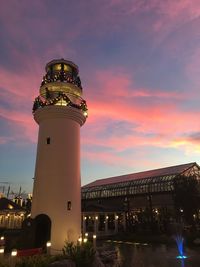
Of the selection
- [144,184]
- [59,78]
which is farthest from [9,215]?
[59,78]

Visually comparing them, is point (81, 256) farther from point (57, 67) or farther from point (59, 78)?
point (57, 67)

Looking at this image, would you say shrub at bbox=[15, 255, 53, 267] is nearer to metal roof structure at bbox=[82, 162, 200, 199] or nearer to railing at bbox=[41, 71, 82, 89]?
railing at bbox=[41, 71, 82, 89]

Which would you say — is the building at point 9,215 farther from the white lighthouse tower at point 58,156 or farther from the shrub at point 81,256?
the shrub at point 81,256

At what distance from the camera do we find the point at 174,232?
36781mm

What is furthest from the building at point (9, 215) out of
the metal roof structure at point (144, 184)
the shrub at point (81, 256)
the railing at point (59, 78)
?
the shrub at point (81, 256)

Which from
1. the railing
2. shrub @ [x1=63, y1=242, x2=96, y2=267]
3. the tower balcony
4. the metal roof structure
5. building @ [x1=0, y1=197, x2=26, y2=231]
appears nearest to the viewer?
shrub @ [x1=63, y1=242, x2=96, y2=267]

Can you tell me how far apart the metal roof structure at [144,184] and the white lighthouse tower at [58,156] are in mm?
29147

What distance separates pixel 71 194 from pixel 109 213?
28.5 m

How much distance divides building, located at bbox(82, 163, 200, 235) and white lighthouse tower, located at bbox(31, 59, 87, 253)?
21747 millimetres

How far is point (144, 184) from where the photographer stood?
160ft

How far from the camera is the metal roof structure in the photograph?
150 feet

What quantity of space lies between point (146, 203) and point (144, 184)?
3894mm

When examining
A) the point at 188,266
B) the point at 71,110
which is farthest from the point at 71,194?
the point at 188,266

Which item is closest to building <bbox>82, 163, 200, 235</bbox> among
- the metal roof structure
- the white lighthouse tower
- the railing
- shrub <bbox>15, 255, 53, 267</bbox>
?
the metal roof structure
